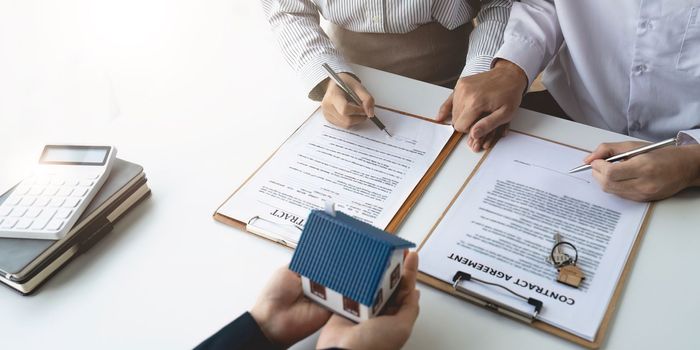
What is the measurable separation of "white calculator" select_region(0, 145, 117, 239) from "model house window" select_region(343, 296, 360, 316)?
16.0 inches

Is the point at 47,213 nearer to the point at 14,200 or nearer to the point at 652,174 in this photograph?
the point at 14,200

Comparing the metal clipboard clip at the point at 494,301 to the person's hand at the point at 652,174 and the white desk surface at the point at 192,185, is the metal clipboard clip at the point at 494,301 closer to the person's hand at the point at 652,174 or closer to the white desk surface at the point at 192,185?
the white desk surface at the point at 192,185

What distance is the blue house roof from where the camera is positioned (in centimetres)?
60

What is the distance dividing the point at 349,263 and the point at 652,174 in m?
0.47

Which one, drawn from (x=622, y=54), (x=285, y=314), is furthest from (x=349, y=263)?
(x=622, y=54)

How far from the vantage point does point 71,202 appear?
0.82 m

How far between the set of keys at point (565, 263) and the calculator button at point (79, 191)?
2.11 ft

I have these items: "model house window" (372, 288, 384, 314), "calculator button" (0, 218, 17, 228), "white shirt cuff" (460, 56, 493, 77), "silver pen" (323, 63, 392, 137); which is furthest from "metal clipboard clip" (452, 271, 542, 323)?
"calculator button" (0, 218, 17, 228)

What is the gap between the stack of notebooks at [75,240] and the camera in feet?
2.50

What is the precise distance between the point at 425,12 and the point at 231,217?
591 millimetres

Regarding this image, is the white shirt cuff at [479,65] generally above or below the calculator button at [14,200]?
above

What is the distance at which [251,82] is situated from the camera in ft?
3.81

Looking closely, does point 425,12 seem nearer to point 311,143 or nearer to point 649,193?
point 311,143

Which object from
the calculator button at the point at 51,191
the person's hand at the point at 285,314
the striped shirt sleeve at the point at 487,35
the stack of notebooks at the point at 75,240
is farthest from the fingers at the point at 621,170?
the calculator button at the point at 51,191
